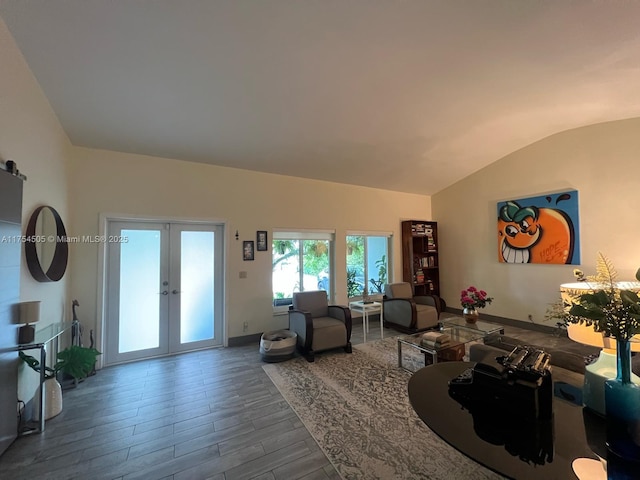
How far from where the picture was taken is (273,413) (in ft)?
8.28

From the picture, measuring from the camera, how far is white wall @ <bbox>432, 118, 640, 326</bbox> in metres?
4.01

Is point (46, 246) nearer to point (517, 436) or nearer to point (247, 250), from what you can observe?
point (247, 250)

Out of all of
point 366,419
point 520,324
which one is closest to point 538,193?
point 520,324

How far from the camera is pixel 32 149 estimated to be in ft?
8.27

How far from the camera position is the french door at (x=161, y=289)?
3.71m

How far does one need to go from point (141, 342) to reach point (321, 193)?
373 centimetres

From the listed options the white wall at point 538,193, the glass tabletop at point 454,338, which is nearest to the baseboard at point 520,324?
the white wall at point 538,193

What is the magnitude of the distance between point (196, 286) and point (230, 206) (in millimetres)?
1356

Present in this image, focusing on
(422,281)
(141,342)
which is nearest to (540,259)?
(422,281)

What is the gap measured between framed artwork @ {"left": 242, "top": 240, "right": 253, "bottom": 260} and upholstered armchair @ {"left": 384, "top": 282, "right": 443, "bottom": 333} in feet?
8.85

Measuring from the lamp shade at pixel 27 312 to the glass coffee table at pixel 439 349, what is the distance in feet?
11.9

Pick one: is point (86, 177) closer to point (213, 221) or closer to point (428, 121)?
point (213, 221)

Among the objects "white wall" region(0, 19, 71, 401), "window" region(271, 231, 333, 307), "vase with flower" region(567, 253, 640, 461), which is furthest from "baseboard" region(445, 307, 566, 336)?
"white wall" region(0, 19, 71, 401)

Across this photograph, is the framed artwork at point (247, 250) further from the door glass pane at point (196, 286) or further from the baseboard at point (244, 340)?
A: the baseboard at point (244, 340)
